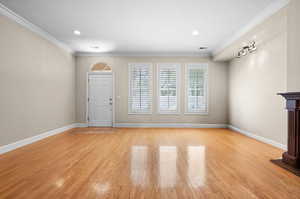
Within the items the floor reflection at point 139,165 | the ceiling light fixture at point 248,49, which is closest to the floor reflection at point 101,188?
the floor reflection at point 139,165

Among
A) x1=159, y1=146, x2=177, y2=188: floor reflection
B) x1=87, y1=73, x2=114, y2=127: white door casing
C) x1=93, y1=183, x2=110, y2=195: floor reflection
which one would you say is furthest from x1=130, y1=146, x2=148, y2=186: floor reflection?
x1=87, y1=73, x2=114, y2=127: white door casing

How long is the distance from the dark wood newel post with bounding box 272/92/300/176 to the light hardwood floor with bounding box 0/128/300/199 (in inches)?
9.9

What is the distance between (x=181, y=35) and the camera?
17.1 ft

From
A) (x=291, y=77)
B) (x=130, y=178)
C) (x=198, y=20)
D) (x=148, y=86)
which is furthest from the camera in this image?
(x=148, y=86)

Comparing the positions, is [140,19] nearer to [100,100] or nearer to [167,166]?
[167,166]

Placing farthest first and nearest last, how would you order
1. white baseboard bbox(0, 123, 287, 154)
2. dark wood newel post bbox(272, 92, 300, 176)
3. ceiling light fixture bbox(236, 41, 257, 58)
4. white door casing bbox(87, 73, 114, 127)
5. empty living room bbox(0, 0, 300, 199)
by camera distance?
white door casing bbox(87, 73, 114, 127) → ceiling light fixture bbox(236, 41, 257, 58) → white baseboard bbox(0, 123, 287, 154) → dark wood newel post bbox(272, 92, 300, 176) → empty living room bbox(0, 0, 300, 199)

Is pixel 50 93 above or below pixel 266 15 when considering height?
below

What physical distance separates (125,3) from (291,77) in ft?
10.5

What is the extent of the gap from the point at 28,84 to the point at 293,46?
18.1 feet

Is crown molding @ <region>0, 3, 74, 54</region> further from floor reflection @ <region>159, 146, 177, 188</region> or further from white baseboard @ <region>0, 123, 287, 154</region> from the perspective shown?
floor reflection @ <region>159, 146, 177, 188</region>

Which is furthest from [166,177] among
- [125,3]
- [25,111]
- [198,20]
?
[25,111]

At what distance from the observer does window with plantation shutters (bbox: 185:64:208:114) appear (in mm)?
7223

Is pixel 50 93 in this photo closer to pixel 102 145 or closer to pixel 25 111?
pixel 25 111

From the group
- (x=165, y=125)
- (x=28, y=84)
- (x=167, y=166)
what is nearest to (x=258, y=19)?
(x=167, y=166)
